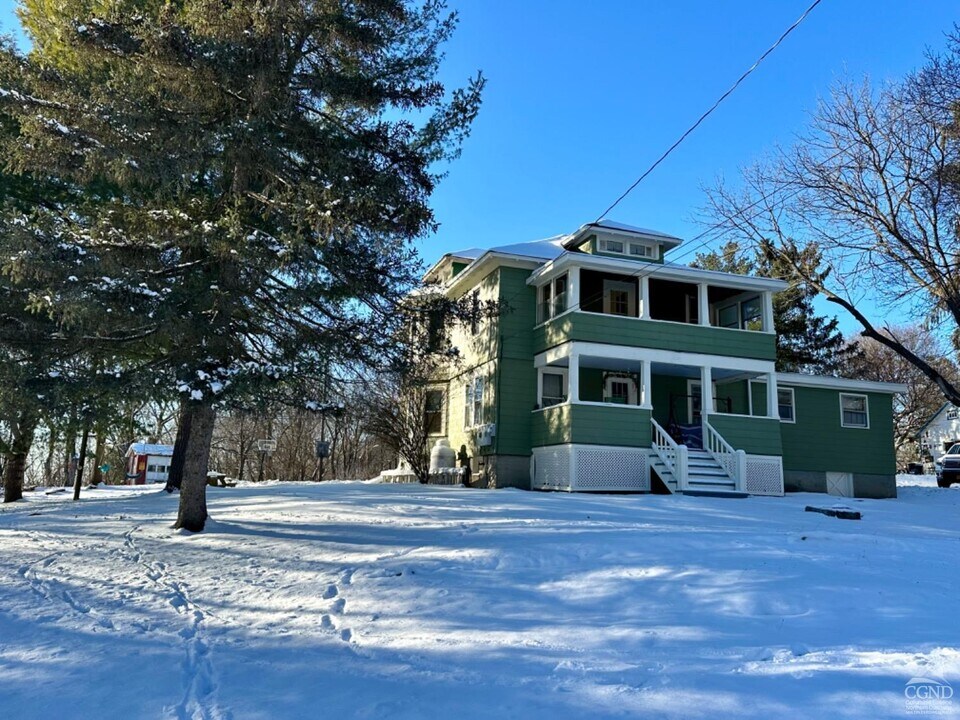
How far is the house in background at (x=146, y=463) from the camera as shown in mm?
34987

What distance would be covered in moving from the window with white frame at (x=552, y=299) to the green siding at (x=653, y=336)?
1.48 feet

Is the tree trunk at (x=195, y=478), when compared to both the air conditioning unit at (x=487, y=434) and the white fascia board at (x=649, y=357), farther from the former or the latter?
the white fascia board at (x=649, y=357)

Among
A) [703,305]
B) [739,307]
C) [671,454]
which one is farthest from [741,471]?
[739,307]

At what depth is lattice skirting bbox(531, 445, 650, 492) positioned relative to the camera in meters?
16.7

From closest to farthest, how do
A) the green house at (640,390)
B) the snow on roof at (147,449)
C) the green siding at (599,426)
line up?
the green siding at (599,426) → the green house at (640,390) → the snow on roof at (147,449)

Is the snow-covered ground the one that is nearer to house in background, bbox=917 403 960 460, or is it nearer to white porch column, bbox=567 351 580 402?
white porch column, bbox=567 351 580 402

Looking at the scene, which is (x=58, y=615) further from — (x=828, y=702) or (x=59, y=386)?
(x=828, y=702)

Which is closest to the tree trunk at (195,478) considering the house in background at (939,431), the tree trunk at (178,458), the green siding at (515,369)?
the tree trunk at (178,458)

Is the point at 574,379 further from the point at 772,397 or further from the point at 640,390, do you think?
the point at 772,397

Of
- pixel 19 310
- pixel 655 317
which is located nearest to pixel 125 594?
pixel 19 310

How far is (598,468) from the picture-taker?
1691 cm

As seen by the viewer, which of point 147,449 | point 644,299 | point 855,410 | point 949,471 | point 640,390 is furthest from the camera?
point 147,449

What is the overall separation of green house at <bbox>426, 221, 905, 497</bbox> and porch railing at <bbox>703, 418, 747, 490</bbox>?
0.09 ft

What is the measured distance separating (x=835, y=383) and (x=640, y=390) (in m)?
6.70
